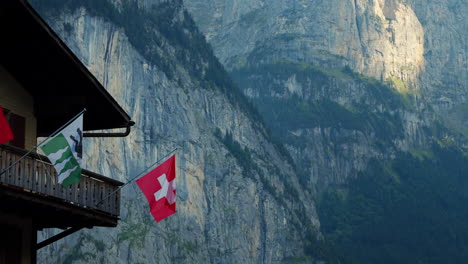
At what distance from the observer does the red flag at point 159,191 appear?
27797mm

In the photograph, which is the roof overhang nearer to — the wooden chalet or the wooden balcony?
the wooden chalet

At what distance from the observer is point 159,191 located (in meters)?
28.1

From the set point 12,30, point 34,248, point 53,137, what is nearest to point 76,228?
point 34,248

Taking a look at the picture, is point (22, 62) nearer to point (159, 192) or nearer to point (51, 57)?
point (51, 57)

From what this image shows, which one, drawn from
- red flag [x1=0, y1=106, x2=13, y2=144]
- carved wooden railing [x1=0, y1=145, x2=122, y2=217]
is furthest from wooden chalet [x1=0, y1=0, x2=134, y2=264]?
red flag [x1=0, y1=106, x2=13, y2=144]

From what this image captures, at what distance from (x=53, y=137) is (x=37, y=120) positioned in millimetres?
3390

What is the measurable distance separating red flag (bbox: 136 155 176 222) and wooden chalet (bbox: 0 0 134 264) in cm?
138

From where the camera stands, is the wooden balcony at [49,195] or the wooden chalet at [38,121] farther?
the wooden chalet at [38,121]

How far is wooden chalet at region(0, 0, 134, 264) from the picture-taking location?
23.4 metres

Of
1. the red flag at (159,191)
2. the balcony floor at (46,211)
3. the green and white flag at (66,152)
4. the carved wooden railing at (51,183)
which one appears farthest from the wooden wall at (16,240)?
the red flag at (159,191)

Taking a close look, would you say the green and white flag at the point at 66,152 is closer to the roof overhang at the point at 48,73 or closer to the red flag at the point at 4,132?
the red flag at the point at 4,132

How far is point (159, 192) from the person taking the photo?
2808 centimetres

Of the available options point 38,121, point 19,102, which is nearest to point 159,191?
point 38,121

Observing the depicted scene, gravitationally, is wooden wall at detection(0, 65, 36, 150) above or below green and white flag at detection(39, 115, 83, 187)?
above
